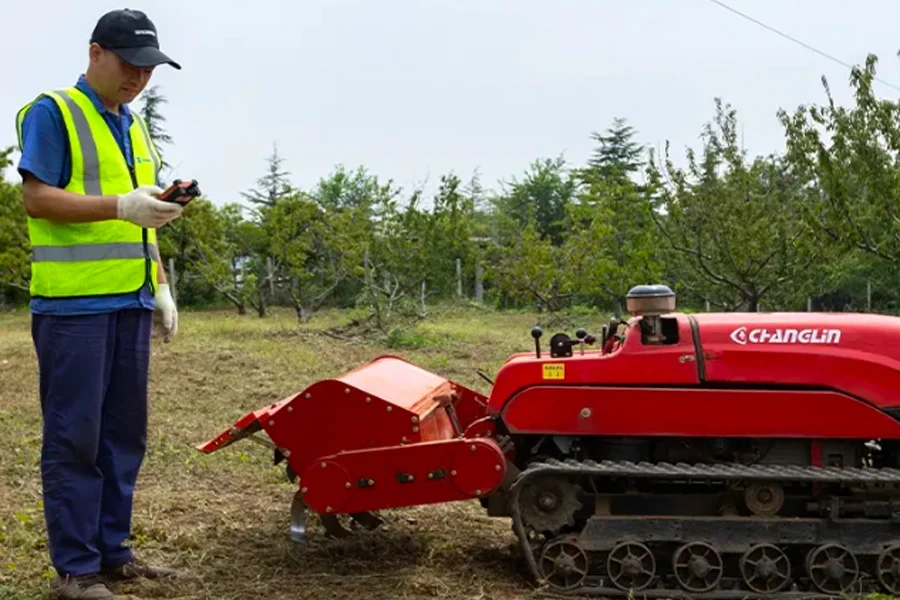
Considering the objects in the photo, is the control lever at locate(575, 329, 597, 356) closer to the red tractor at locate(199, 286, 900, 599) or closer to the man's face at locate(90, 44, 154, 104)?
the red tractor at locate(199, 286, 900, 599)

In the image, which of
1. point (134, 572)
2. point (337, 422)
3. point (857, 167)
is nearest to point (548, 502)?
point (337, 422)

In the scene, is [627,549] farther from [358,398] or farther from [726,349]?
[358,398]

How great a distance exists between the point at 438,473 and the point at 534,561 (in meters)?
0.53

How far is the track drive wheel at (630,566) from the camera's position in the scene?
13.0 feet

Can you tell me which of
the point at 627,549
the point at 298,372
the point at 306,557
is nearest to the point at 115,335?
the point at 306,557

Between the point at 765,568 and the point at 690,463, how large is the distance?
513 millimetres

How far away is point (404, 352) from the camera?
13.8 meters

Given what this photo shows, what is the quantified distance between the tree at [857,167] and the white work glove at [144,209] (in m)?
9.15

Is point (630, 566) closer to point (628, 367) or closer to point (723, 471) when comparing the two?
point (723, 471)

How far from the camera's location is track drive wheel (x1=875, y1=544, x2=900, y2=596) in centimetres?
393

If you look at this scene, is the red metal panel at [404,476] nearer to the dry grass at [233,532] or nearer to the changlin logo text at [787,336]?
the dry grass at [233,532]

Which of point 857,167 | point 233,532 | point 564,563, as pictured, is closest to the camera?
point 564,563

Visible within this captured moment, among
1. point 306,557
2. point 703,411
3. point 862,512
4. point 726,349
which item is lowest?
point 306,557

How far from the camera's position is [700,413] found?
4035 mm
